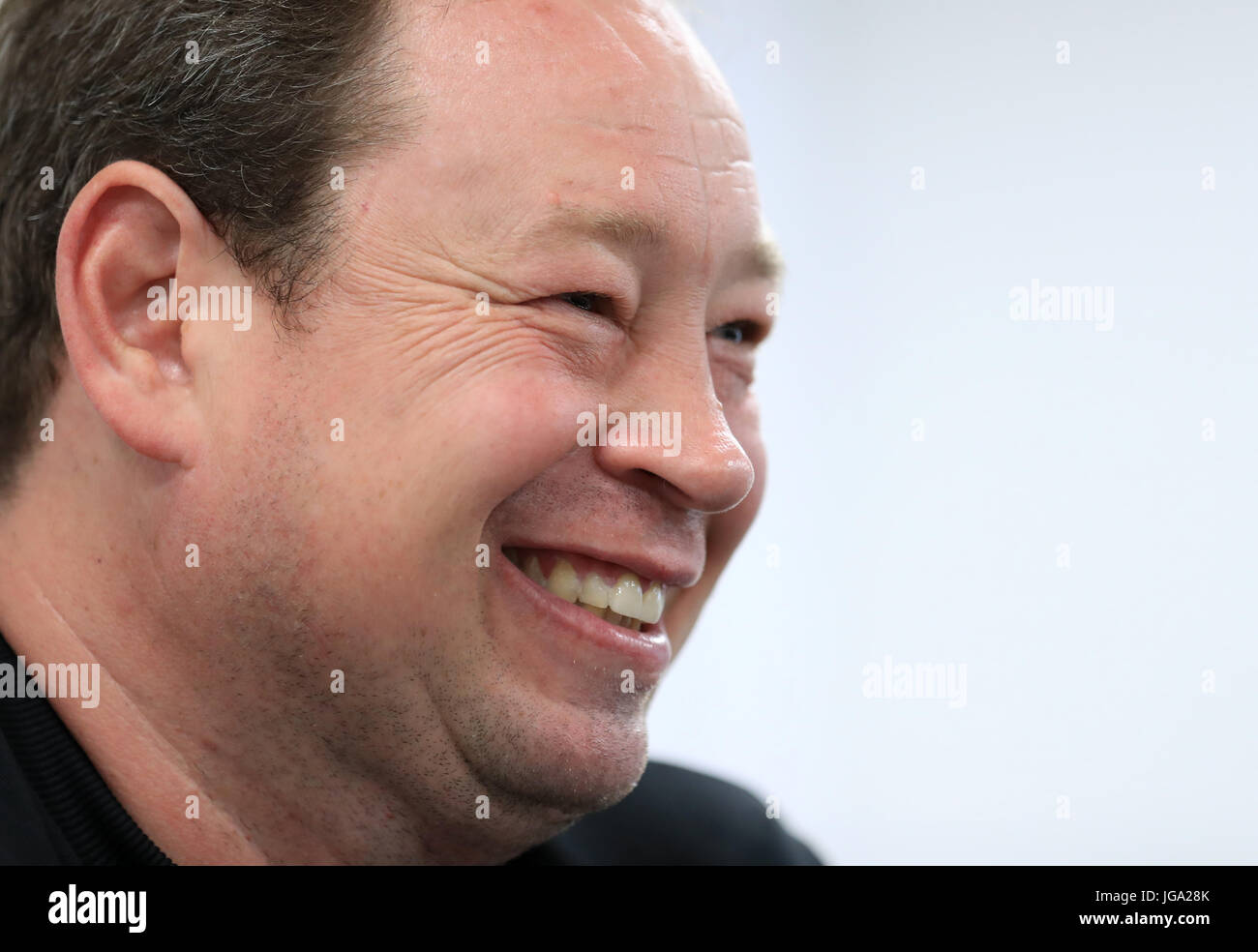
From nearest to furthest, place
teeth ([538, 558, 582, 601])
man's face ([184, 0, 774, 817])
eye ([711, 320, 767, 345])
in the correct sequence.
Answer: man's face ([184, 0, 774, 817]) → teeth ([538, 558, 582, 601]) → eye ([711, 320, 767, 345])

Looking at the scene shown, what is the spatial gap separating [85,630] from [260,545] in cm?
25

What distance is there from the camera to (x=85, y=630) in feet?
4.18

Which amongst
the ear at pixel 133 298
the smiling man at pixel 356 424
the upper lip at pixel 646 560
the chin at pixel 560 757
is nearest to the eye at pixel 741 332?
the smiling man at pixel 356 424

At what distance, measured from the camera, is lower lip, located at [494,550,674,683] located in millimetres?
1230

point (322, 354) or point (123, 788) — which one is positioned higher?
point (322, 354)

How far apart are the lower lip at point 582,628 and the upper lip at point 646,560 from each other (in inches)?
1.6

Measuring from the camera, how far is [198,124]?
4.06ft

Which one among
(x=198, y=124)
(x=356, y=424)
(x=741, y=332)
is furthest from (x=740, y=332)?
(x=198, y=124)

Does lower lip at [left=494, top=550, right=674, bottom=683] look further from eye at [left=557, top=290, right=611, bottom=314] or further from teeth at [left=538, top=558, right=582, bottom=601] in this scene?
eye at [left=557, top=290, right=611, bottom=314]

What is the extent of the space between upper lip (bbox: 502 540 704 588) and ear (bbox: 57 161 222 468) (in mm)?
373

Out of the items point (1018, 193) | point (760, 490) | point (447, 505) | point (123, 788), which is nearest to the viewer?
point (447, 505)

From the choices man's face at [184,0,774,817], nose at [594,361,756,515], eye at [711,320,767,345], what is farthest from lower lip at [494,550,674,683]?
eye at [711,320,767,345]

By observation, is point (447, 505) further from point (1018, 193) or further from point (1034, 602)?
point (1018, 193)
